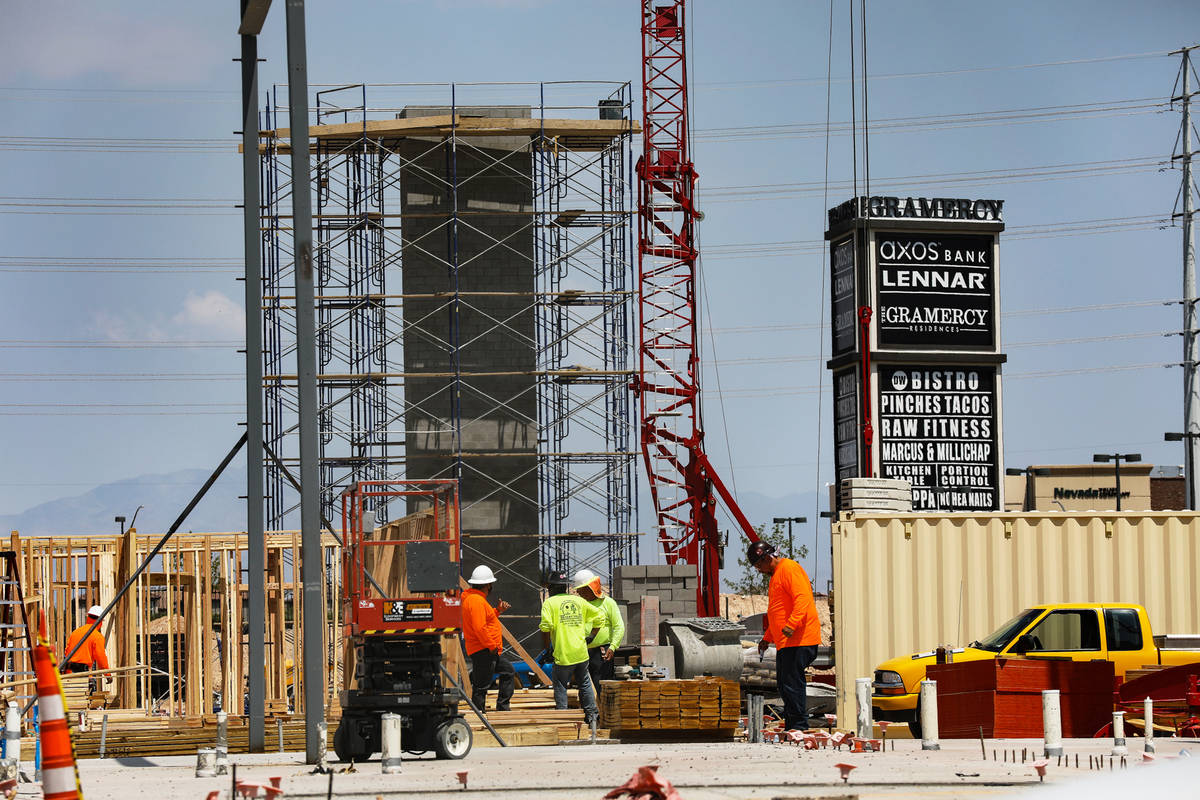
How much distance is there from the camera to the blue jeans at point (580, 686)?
16234mm

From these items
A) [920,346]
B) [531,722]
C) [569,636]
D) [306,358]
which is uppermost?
[920,346]

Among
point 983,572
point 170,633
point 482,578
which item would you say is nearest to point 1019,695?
point 983,572

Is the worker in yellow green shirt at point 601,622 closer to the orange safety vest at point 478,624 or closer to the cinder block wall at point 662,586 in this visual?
the orange safety vest at point 478,624

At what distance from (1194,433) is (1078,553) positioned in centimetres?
3249

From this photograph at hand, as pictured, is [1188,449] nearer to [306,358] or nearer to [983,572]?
→ [983,572]

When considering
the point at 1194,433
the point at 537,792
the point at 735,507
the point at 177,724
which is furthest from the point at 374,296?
the point at 537,792

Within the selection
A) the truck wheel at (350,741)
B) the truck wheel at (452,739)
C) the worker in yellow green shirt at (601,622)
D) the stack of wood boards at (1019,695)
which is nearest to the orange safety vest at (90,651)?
the worker in yellow green shirt at (601,622)

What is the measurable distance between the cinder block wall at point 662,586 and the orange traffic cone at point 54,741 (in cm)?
2004

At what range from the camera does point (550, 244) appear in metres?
40.2

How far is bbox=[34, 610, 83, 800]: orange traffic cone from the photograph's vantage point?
6.70 metres

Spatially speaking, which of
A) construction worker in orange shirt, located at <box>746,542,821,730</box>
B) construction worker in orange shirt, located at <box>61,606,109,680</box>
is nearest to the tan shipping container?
construction worker in orange shirt, located at <box>746,542,821,730</box>

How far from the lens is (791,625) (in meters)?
13.7

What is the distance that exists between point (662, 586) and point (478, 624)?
35.4 feet

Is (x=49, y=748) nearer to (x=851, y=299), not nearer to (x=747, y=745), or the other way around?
(x=747, y=745)
